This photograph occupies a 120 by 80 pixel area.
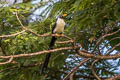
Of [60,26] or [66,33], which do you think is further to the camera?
[60,26]

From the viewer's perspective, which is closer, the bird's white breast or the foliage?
the foliage

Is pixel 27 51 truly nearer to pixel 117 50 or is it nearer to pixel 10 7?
pixel 10 7

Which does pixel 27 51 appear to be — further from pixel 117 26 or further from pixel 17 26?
pixel 117 26

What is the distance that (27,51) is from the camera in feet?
14.4

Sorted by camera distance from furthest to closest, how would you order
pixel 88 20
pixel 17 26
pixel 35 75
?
pixel 17 26
pixel 35 75
pixel 88 20

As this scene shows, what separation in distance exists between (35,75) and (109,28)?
57.9 inches

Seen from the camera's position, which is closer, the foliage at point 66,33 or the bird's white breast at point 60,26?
the foliage at point 66,33

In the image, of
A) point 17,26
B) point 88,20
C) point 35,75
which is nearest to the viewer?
point 88,20

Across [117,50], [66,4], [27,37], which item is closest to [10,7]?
[27,37]

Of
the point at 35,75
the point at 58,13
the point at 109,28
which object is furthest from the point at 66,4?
the point at 35,75

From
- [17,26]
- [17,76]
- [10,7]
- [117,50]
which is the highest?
[10,7]

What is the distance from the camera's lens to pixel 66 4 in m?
4.00

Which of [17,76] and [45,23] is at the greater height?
[45,23]

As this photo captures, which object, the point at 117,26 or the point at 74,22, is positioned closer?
the point at 74,22
